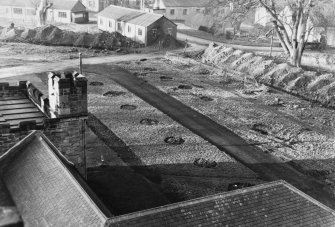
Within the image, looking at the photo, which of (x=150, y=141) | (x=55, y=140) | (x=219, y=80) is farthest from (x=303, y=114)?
(x=55, y=140)

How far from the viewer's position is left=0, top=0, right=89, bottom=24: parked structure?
82000 millimetres

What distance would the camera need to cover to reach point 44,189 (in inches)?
598

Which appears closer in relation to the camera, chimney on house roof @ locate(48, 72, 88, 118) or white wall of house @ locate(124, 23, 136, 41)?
chimney on house roof @ locate(48, 72, 88, 118)

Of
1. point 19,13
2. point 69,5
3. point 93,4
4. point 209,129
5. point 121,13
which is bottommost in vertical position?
point 209,129

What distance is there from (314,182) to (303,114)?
44.6ft

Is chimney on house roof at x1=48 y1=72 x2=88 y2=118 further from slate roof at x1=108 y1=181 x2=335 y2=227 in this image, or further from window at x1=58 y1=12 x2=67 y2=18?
window at x1=58 y1=12 x2=67 y2=18

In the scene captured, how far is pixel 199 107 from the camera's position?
3809cm

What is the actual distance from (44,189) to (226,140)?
18583 mm

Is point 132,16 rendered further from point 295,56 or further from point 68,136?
point 68,136

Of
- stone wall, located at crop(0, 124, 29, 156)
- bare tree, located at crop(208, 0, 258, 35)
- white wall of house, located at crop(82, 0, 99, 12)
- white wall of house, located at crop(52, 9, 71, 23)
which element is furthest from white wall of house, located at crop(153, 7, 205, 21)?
stone wall, located at crop(0, 124, 29, 156)

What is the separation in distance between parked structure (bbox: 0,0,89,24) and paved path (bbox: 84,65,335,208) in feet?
132

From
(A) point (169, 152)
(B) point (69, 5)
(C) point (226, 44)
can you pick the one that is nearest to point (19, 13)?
(B) point (69, 5)

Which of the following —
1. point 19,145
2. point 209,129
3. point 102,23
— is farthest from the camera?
point 102,23

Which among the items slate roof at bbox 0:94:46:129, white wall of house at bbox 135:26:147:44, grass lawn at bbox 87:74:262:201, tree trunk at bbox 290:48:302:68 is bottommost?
grass lawn at bbox 87:74:262:201
